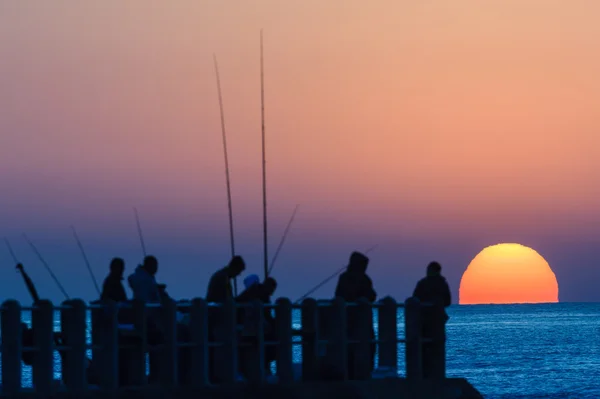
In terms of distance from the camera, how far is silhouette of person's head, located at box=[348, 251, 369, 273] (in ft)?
62.2

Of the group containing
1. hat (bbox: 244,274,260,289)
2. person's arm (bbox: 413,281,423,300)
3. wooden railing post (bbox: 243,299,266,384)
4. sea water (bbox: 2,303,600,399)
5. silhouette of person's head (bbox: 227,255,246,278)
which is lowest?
sea water (bbox: 2,303,600,399)

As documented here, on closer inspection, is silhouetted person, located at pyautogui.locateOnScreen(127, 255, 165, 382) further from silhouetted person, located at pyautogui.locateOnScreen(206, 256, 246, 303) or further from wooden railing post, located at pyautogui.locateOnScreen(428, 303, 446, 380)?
wooden railing post, located at pyautogui.locateOnScreen(428, 303, 446, 380)

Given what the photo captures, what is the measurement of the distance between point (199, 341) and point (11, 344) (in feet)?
8.79

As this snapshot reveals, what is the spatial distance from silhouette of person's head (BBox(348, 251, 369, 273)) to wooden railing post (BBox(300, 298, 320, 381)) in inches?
41.0

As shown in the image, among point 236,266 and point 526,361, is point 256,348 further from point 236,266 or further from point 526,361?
point 526,361

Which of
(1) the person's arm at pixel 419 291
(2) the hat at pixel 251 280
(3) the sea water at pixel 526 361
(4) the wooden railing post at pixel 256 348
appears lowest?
(3) the sea water at pixel 526 361

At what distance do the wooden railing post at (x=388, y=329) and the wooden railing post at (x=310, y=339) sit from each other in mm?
1091

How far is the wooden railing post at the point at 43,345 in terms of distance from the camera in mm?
16625

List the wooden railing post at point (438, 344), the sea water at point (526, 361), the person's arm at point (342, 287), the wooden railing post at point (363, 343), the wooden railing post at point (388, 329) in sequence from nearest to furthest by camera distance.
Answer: the wooden railing post at point (363, 343)
the wooden railing post at point (388, 329)
the person's arm at point (342, 287)
the wooden railing post at point (438, 344)
the sea water at point (526, 361)

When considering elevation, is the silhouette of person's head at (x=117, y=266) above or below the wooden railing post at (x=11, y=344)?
above

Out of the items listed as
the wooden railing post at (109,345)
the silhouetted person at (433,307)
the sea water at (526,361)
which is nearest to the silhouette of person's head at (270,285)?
the wooden railing post at (109,345)

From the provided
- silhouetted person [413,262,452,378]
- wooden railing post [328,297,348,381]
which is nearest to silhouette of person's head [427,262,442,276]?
silhouetted person [413,262,452,378]

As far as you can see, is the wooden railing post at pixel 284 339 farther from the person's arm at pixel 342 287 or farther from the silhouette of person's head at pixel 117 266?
the silhouette of person's head at pixel 117 266

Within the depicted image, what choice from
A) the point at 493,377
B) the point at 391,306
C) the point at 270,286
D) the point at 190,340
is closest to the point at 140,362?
the point at 190,340
